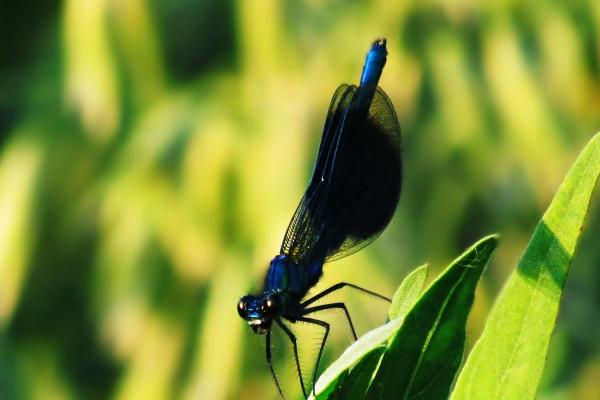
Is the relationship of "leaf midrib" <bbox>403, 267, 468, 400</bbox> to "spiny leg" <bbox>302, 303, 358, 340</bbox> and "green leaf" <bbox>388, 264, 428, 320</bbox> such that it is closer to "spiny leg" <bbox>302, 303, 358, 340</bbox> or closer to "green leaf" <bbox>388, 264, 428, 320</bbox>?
"green leaf" <bbox>388, 264, 428, 320</bbox>

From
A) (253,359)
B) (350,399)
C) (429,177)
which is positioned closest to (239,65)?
(429,177)

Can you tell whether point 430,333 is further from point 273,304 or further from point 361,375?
point 273,304

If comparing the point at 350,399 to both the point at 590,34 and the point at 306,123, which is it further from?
the point at 590,34

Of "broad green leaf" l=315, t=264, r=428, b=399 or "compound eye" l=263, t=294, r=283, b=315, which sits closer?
"broad green leaf" l=315, t=264, r=428, b=399

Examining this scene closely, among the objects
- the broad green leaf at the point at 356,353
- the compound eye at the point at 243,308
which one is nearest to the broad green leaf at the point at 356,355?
the broad green leaf at the point at 356,353

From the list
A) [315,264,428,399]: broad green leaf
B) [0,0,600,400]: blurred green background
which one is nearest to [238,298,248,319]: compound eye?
[315,264,428,399]: broad green leaf
